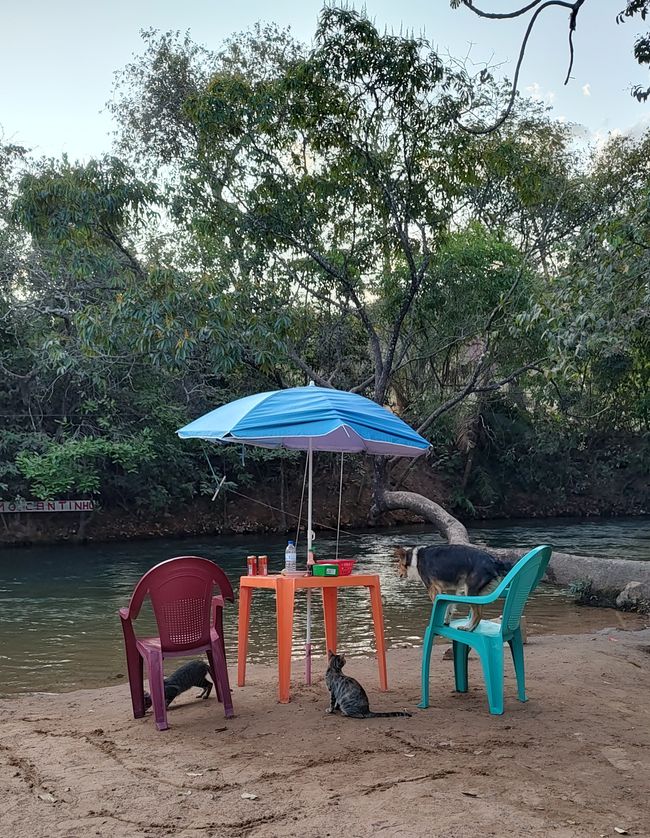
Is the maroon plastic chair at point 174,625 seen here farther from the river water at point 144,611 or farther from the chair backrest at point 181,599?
the river water at point 144,611

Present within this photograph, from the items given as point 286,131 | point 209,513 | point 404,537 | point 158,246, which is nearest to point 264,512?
point 209,513

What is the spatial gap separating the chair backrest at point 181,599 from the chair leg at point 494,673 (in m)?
1.64

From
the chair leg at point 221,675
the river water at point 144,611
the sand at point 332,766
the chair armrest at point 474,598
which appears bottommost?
the river water at point 144,611

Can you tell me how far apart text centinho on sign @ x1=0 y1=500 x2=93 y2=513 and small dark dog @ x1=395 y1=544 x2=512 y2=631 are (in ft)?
44.1

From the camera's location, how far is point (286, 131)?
13.2m

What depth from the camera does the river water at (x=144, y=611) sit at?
303 inches

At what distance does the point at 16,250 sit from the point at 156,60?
5173mm

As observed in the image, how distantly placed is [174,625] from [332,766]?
1407mm

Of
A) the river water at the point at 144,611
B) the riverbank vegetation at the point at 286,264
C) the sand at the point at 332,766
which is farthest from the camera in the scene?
the riverbank vegetation at the point at 286,264

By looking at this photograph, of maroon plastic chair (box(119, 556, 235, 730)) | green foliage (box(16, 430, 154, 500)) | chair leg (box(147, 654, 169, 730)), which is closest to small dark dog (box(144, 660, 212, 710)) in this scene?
maroon plastic chair (box(119, 556, 235, 730))

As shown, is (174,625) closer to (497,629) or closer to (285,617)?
(285,617)

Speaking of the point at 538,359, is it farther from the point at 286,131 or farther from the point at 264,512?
the point at 264,512

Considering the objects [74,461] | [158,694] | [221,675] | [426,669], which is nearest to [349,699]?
[426,669]

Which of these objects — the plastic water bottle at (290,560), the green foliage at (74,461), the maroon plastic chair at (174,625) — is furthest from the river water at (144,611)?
the plastic water bottle at (290,560)
